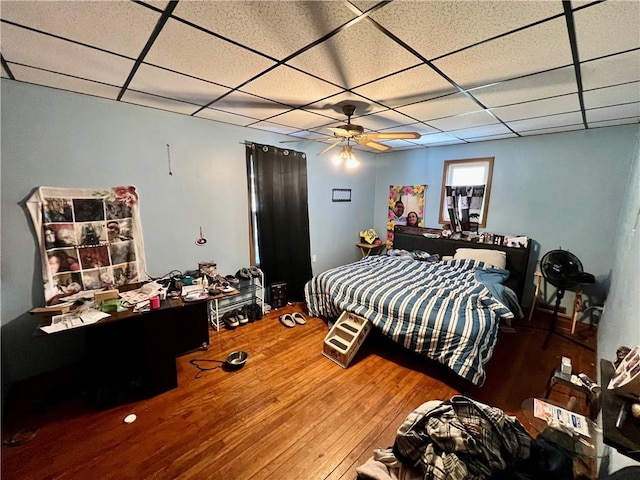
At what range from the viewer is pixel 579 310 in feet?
11.0

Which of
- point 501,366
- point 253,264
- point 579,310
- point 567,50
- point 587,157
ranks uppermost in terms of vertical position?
point 567,50

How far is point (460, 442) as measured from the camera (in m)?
1.33

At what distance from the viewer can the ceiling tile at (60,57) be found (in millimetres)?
1402

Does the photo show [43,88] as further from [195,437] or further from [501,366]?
[501,366]

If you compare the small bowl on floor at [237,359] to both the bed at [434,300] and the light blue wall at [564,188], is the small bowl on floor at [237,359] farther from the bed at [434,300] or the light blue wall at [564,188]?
the light blue wall at [564,188]

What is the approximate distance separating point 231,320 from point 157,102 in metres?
2.47

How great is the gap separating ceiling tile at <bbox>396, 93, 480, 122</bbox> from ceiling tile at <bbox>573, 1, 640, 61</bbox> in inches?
32.6

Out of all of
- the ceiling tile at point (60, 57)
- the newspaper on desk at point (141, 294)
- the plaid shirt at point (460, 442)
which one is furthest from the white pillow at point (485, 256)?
the ceiling tile at point (60, 57)

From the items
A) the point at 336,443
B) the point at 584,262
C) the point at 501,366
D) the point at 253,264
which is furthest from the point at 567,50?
the point at 253,264

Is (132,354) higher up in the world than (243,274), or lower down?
lower down

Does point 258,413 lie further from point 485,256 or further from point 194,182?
point 485,256

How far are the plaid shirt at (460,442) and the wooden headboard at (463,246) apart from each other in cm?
265

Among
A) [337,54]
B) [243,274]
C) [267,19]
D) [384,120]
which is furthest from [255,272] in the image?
[267,19]

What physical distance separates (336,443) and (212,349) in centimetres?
165
